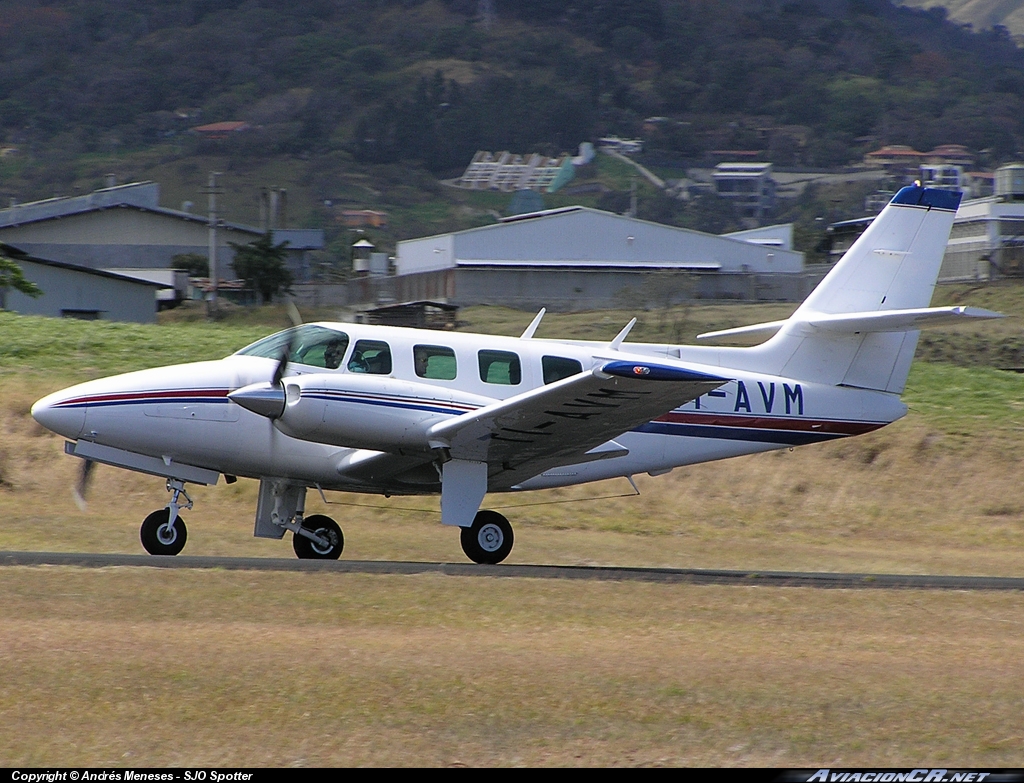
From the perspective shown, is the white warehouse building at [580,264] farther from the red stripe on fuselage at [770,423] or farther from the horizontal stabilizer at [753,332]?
the red stripe on fuselage at [770,423]

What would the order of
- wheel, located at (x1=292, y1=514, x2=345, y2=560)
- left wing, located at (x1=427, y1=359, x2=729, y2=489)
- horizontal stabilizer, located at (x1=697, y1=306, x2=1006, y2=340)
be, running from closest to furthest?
left wing, located at (x1=427, y1=359, x2=729, y2=489)
horizontal stabilizer, located at (x1=697, y1=306, x2=1006, y2=340)
wheel, located at (x1=292, y1=514, x2=345, y2=560)

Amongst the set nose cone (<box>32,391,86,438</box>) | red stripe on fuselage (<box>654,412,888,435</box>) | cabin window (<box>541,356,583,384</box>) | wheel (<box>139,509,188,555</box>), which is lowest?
wheel (<box>139,509,188,555</box>)

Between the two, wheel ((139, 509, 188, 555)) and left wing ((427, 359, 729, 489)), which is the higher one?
left wing ((427, 359, 729, 489))

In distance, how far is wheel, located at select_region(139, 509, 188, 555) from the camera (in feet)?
47.7

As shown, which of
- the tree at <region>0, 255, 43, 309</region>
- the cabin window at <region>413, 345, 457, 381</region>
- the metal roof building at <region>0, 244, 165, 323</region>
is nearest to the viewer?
the cabin window at <region>413, 345, 457, 381</region>

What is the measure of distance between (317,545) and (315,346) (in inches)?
104

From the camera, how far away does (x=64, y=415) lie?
14.3 m

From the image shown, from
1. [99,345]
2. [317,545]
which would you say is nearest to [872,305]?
[317,545]

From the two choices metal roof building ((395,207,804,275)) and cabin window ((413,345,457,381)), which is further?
metal roof building ((395,207,804,275))

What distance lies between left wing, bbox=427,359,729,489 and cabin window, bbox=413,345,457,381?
714mm

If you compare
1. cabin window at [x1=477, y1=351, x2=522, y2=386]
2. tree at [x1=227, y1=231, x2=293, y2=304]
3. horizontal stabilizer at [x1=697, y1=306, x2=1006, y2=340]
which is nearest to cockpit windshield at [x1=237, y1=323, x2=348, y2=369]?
cabin window at [x1=477, y1=351, x2=522, y2=386]

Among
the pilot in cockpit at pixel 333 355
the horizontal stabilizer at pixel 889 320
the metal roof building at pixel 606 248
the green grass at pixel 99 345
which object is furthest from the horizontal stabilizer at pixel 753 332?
the metal roof building at pixel 606 248

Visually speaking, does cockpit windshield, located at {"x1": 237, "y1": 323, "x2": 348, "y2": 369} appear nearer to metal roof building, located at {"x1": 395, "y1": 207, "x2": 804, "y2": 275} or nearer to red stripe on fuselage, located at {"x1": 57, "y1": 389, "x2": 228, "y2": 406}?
red stripe on fuselage, located at {"x1": 57, "y1": 389, "x2": 228, "y2": 406}

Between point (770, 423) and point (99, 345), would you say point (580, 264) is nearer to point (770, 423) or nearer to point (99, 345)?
point (99, 345)
